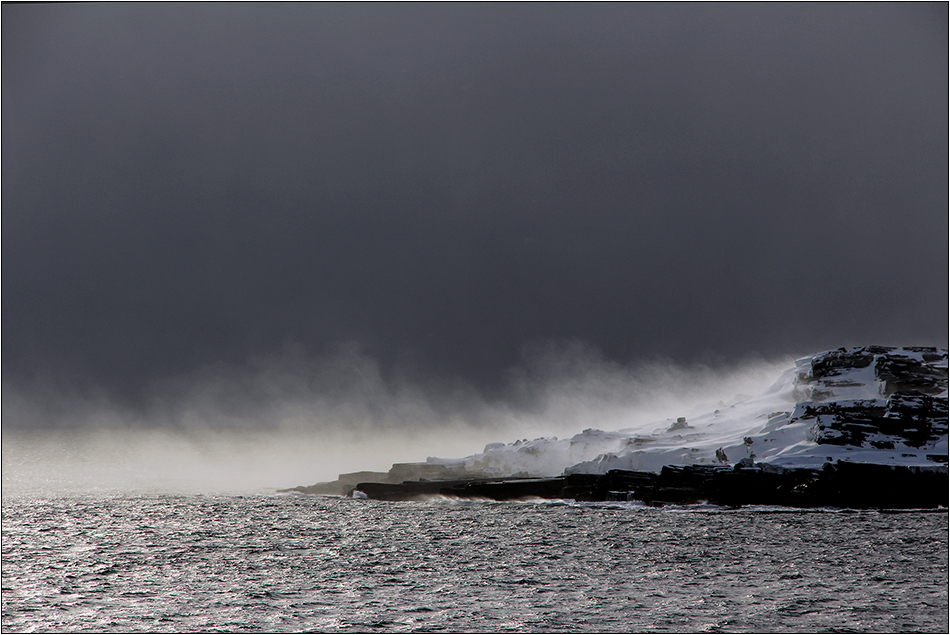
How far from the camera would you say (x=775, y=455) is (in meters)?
58.0

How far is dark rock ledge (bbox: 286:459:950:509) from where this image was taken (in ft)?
165

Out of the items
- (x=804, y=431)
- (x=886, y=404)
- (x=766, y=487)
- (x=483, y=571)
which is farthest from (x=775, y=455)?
(x=483, y=571)

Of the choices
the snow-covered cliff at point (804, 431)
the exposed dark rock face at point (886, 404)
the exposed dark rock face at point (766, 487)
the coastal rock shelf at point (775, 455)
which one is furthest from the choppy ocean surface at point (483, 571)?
the exposed dark rock face at point (886, 404)

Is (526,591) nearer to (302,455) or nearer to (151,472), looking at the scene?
(151,472)

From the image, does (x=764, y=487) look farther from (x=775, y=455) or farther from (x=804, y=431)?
(x=804, y=431)

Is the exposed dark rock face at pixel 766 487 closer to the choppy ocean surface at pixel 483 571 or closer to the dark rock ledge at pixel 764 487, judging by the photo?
the dark rock ledge at pixel 764 487

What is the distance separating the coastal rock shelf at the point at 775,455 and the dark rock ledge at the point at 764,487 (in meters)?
0.07

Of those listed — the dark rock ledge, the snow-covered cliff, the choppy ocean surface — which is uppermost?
the snow-covered cliff

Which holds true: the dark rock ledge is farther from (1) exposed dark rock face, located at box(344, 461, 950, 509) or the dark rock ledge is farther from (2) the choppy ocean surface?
(2) the choppy ocean surface

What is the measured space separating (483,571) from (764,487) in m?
29.2

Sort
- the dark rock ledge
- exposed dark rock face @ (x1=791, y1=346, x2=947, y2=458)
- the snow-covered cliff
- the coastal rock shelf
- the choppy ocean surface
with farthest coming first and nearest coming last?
exposed dark rock face @ (x1=791, y1=346, x2=947, y2=458)
the snow-covered cliff
the coastal rock shelf
the dark rock ledge
the choppy ocean surface

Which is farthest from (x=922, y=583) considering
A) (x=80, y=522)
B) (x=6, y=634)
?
(x=80, y=522)

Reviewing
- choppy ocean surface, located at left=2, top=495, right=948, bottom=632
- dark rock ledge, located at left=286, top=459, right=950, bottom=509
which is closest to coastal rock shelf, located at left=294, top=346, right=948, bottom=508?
dark rock ledge, located at left=286, top=459, right=950, bottom=509

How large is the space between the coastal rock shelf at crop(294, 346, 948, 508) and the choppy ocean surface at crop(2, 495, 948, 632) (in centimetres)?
363
